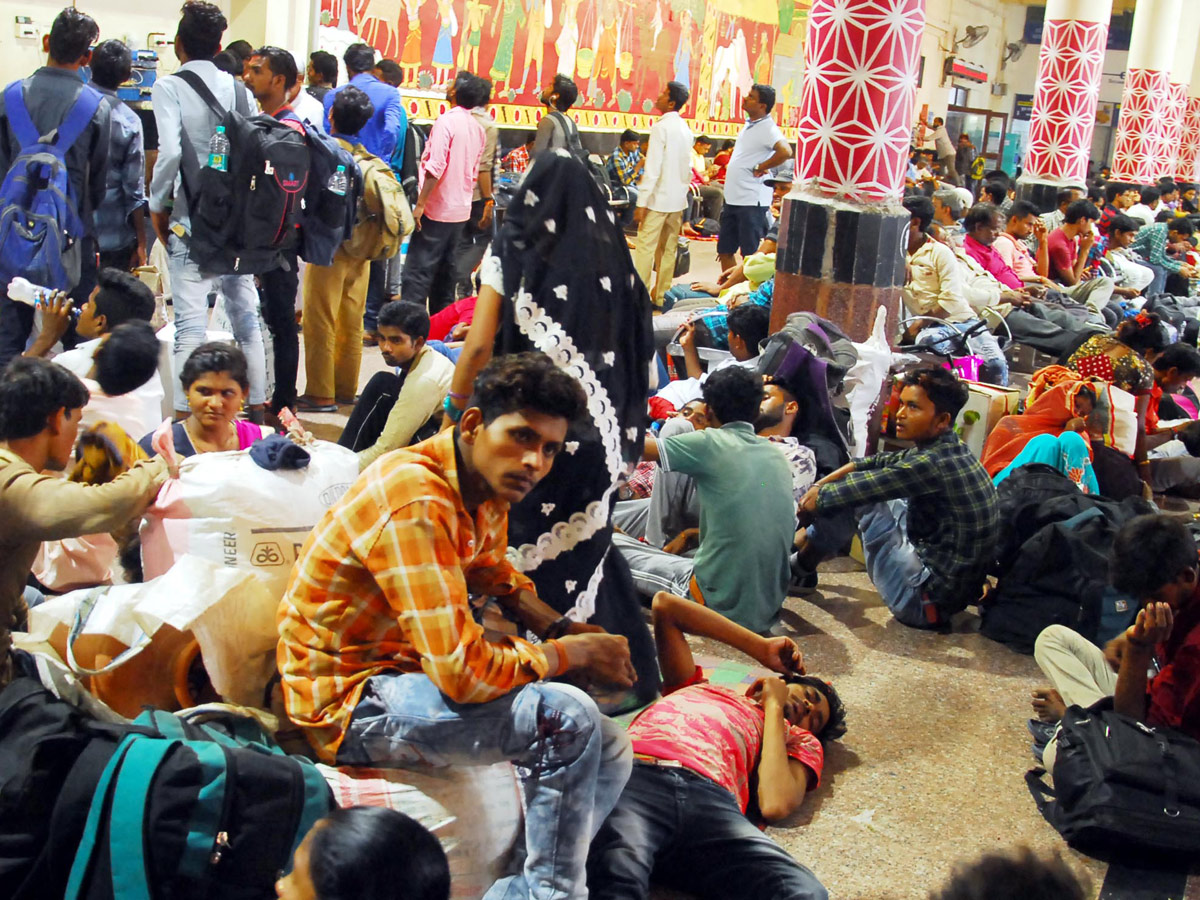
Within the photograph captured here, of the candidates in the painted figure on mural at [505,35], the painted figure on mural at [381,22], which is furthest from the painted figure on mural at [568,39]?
the painted figure on mural at [381,22]

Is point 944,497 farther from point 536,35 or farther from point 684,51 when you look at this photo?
point 684,51

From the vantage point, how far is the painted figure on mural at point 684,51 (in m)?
16.8

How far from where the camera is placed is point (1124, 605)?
4062 mm

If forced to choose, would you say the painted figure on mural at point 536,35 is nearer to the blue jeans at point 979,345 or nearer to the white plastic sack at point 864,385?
the blue jeans at point 979,345

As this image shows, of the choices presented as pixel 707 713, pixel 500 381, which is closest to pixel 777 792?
pixel 707 713

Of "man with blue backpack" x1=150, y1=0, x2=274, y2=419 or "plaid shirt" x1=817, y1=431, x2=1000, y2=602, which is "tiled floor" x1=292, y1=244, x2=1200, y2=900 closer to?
"plaid shirt" x1=817, y1=431, x2=1000, y2=602

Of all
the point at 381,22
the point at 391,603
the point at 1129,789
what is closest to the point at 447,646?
the point at 391,603

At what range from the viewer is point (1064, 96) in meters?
Answer: 13.7

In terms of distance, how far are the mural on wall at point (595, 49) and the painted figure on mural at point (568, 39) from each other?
0.02 m

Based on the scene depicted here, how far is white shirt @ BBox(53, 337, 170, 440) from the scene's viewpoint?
3.93m

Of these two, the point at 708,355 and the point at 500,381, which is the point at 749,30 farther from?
the point at 500,381

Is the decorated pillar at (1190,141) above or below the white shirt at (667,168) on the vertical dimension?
above

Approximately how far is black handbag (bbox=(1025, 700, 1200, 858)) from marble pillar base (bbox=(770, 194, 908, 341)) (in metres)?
3.59

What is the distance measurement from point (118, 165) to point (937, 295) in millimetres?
4293
